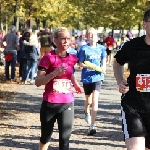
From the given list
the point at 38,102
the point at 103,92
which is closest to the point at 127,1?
the point at 103,92

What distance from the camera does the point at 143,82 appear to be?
4.43 m

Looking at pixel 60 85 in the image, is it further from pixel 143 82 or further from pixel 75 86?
pixel 143 82

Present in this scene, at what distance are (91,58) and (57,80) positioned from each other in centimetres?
Result: 303

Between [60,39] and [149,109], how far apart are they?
4.75ft

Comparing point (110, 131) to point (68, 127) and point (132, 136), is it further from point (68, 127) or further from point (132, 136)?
point (132, 136)

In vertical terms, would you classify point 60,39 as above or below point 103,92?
above

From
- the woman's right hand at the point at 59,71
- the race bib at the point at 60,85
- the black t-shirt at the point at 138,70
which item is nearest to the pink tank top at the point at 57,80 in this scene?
the race bib at the point at 60,85

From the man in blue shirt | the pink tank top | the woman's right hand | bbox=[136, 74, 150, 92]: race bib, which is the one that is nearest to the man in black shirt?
bbox=[136, 74, 150, 92]: race bib

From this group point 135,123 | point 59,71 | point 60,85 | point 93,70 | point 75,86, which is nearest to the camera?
point 135,123

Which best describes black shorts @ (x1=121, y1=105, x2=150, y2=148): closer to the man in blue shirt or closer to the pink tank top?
the pink tank top

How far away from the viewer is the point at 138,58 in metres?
4.52

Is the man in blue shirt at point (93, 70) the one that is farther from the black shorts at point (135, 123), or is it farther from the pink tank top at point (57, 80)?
the black shorts at point (135, 123)

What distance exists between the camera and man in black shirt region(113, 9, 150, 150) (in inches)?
174

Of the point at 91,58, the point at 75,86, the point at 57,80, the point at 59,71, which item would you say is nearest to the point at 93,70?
the point at 91,58
